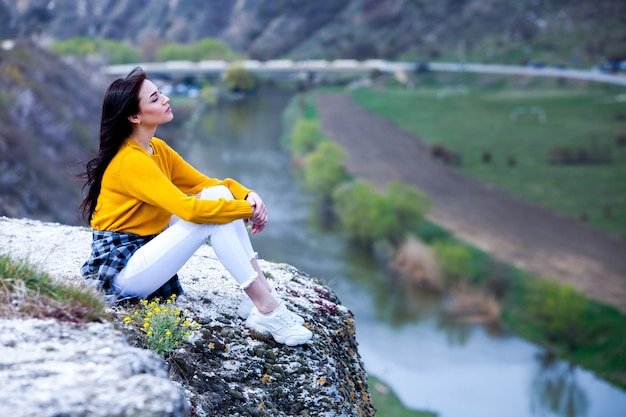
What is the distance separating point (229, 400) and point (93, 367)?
1.60 metres

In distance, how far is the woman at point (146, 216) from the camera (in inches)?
Answer: 220

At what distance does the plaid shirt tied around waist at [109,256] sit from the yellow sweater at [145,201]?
0.06 m

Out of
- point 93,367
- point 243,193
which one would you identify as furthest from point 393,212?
point 93,367

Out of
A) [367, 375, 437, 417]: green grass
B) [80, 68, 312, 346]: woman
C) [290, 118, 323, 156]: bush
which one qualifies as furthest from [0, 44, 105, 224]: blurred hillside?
[80, 68, 312, 346]: woman

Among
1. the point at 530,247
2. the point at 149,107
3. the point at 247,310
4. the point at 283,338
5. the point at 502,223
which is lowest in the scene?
the point at 283,338

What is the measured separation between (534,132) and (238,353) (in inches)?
2048

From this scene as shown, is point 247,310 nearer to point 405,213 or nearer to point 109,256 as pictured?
point 109,256

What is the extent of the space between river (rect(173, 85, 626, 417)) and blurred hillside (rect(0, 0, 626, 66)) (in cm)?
4603

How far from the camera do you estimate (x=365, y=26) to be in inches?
3974

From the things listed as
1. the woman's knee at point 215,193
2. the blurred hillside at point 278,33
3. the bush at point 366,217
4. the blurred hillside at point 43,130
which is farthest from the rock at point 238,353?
the blurred hillside at point 278,33

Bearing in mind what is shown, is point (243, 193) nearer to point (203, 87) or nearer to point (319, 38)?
point (203, 87)

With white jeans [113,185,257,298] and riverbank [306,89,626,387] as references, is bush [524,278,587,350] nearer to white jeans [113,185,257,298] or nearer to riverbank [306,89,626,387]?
riverbank [306,89,626,387]

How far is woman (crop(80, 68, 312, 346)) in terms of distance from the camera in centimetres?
559

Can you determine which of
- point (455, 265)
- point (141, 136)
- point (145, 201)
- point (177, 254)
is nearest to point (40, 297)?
point (177, 254)
